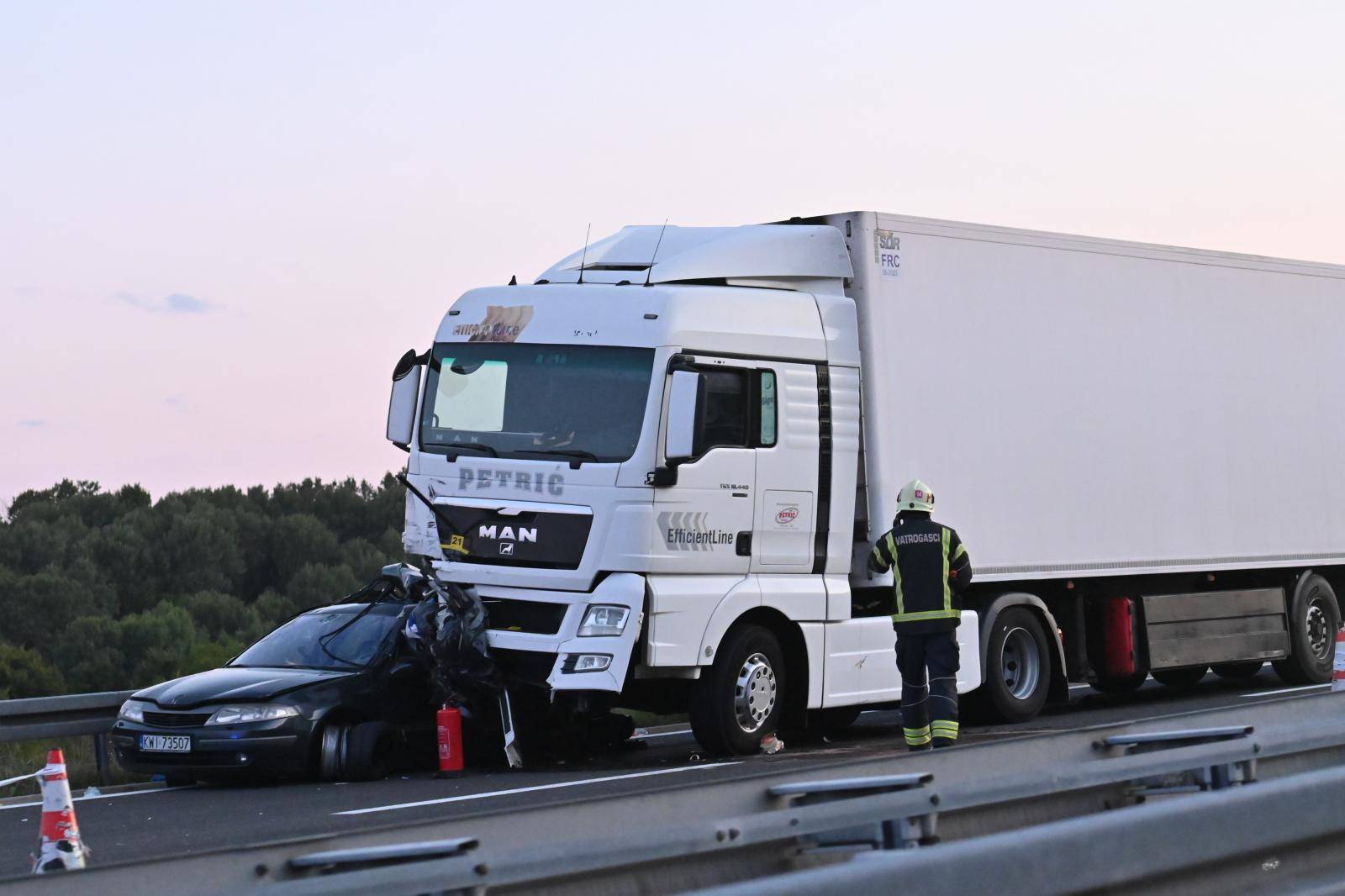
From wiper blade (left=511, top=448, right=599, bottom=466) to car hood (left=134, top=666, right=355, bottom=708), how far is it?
6.70 ft

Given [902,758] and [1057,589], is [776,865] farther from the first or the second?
[1057,589]

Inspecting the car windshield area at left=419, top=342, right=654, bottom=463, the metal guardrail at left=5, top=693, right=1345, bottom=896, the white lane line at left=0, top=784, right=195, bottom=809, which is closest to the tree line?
the white lane line at left=0, top=784, right=195, bottom=809

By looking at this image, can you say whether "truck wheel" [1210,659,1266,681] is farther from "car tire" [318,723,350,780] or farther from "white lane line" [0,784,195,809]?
"white lane line" [0,784,195,809]

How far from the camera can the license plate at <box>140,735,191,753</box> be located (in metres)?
12.2

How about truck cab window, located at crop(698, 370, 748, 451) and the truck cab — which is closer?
the truck cab

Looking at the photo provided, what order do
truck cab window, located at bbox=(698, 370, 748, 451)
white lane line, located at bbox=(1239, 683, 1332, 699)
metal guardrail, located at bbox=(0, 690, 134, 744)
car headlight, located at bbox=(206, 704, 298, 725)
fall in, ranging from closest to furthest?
car headlight, located at bbox=(206, 704, 298, 725) < truck cab window, located at bbox=(698, 370, 748, 451) < metal guardrail, located at bbox=(0, 690, 134, 744) < white lane line, located at bbox=(1239, 683, 1332, 699)

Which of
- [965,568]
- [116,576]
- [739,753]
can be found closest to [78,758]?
[739,753]

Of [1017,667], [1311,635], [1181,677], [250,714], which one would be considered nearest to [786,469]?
[1017,667]

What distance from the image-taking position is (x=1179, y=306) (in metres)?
16.1

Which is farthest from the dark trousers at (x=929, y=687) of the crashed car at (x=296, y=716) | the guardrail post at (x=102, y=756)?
the guardrail post at (x=102, y=756)

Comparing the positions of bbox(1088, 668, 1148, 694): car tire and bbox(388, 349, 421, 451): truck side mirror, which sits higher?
bbox(388, 349, 421, 451): truck side mirror

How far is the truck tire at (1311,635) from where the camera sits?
17734 mm

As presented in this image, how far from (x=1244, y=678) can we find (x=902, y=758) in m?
15.7

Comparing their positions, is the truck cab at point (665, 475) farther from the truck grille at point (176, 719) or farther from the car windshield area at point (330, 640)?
the truck grille at point (176, 719)
